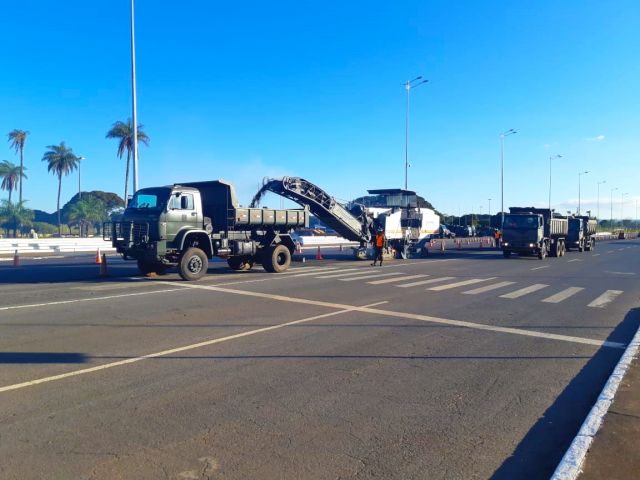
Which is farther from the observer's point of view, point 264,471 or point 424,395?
point 424,395

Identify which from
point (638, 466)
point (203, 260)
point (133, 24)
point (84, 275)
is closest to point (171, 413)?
point (638, 466)

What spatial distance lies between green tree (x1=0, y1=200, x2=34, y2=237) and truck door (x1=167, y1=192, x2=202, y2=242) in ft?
211

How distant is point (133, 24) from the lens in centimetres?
2520

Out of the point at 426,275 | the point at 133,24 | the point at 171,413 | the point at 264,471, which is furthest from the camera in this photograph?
the point at 133,24

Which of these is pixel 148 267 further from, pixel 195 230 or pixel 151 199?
pixel 151 199

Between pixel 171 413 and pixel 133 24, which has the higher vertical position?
pixel 133 24

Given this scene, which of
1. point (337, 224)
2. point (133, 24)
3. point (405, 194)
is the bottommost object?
point (337, 224)

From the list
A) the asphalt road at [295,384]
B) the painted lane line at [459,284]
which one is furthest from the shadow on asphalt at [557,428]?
the painted lane line at [459,284]

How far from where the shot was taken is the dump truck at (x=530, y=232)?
3008 cm

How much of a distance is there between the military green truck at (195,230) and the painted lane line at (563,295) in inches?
381

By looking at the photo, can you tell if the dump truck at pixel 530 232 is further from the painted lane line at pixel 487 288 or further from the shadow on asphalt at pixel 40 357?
the shadow on asphalt at pixel 40 357

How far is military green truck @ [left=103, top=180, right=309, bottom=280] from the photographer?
15844 mm

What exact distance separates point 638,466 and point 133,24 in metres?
26.9

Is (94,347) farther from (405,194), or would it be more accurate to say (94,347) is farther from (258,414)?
(405,194)
